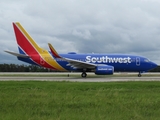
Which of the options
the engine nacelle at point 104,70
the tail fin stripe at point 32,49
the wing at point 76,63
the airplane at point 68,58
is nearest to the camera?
the engine nacelle at point 104,70

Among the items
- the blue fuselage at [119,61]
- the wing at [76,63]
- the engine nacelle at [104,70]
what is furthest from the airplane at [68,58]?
the engine nacelle at [104,70]

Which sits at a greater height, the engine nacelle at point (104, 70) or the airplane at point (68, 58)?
the airplane at point (68, 58)

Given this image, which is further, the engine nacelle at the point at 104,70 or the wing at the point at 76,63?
the wing at the point at 76,63

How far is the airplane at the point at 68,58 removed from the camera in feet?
112

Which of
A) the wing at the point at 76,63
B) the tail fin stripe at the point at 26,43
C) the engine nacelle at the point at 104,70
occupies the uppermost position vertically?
the tail fin stripe at the point at 26,43

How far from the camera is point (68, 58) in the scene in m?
34.3

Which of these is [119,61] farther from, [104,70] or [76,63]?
[76,63]

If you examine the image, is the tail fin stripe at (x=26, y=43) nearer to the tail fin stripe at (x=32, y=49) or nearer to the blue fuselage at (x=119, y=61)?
the tail fin stripe at (x=32, y=49)

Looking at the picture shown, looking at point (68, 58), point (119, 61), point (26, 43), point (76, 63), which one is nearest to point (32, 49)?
point (26, 43)

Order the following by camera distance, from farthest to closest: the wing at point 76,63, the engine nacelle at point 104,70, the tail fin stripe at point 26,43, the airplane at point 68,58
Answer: the tail fin stripe at point 26,43
the airplane at point 68,58
the wing at point 76,63
the engine nacelle at point 104,70

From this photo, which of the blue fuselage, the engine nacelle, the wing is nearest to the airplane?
the blue fuselage
